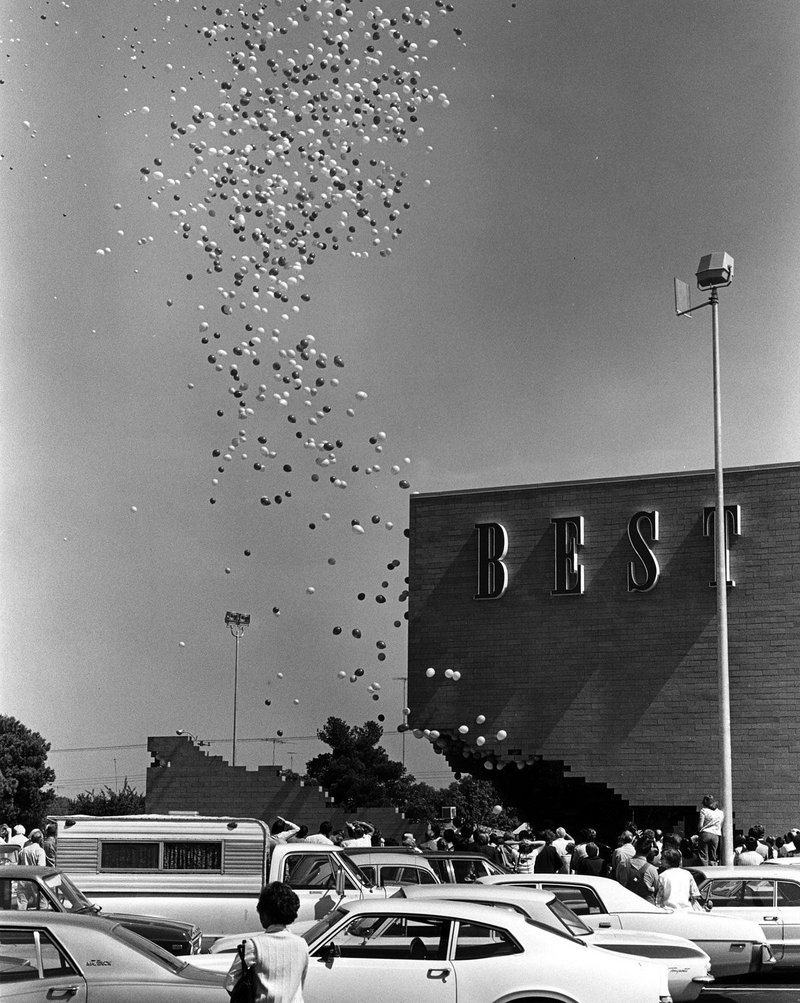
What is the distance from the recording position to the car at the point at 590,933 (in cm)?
1039

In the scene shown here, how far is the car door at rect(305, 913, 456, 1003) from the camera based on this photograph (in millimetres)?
8953

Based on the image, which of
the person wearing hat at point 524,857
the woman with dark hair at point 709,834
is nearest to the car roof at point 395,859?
the person wearing hat at point 524,857

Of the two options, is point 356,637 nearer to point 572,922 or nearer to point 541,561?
point 541,561

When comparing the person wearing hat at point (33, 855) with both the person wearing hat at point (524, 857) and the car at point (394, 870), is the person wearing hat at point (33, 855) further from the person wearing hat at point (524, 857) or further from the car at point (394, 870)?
the person wearing hat at point (524, 857)

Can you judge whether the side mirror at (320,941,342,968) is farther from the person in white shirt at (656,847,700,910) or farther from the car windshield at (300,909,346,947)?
the person in white shirt at (656,847,700,910)

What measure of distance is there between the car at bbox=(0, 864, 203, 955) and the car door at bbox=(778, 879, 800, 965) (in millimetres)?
6292

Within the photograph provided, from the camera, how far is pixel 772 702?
29422mm

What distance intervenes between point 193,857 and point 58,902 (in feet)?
14.2

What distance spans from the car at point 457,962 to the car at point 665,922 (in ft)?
14.3

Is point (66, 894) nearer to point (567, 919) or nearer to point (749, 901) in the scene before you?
point (567, 919)

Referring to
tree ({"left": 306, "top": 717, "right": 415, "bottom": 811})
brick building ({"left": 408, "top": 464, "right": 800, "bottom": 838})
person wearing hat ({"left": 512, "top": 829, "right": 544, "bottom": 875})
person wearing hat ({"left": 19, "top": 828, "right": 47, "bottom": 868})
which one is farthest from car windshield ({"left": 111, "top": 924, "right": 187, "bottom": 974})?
tree ({"left": 306, "top": 717, "right": 415, "bottom": 811})

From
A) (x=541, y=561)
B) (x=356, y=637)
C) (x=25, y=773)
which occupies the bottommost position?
(x=25, y=773)

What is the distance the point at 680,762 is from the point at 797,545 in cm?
545

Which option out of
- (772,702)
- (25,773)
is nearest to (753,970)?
(772,702)
